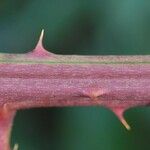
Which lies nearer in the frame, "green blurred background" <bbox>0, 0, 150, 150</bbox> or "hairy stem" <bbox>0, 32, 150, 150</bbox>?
"hairy stem" <bbox>0, 32, 150, 150</bbox>

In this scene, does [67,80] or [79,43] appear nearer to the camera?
[67,80]

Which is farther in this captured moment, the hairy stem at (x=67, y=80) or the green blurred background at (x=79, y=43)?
the green blurred background at (x=79, y=43)

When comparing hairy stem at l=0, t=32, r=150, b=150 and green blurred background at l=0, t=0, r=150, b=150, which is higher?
hairy stem at l=0, t=32, r=150, b=150

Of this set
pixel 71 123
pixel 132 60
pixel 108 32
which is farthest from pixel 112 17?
pixel 132 60

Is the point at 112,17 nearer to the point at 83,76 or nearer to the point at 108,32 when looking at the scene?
the point at 108,32

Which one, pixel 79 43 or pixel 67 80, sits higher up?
pixel 67 80
